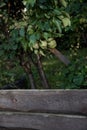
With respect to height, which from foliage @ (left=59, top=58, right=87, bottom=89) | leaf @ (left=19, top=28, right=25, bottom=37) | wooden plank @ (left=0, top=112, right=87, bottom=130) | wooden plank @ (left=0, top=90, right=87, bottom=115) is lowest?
wooden plank @ (left=0, top=112, right=87, bottom=130)

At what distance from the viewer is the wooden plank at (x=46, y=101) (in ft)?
9.41

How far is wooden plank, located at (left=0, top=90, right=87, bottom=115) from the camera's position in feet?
9.41

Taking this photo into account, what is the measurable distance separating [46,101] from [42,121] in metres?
0.23

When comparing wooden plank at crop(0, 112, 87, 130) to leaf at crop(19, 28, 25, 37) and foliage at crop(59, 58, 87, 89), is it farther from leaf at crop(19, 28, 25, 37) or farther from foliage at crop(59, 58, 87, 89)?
leaf at crop(19, 28, 25, 37)

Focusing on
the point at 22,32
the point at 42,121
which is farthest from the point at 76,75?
the point at 22,32

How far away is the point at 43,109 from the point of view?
120 inches

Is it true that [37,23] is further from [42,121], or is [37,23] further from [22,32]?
[42,121]

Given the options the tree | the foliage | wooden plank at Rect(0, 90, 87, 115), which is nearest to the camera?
the tree

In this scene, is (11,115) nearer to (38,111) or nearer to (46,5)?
(38,111)

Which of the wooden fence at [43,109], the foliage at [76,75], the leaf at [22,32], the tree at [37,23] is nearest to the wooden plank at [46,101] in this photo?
the wooden fence at [43,109]

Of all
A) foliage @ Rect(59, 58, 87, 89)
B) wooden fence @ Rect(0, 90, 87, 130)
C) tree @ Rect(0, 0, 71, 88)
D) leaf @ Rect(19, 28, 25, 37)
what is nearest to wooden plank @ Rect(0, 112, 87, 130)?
wooden fence @ Rect(0, 90, 87, 130)

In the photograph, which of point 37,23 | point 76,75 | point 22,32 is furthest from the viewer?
point 76,75

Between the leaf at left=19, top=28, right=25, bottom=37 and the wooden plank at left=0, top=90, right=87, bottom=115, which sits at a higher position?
the leaf at left=19, top=28, right=25, bottom=37

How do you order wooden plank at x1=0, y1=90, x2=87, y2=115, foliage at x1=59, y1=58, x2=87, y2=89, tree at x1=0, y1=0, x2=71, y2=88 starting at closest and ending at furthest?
tree at x1=0, y1=0, x2=71, y2=88 → wooden plank at x1=0, y1=90, x2=87, y2=115 → foliage at x1=59, y1=58, x2=87, y2=89
